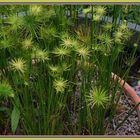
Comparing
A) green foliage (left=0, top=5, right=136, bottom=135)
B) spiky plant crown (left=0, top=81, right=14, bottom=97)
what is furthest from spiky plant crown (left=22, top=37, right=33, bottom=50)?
spiky plant crown (left=0, top=81, right=14, bottom=97)

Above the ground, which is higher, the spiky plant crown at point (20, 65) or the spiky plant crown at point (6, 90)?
the spiky plant crown at point (20, 65)

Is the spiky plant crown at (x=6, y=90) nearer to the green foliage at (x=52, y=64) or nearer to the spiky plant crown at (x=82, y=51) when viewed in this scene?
the green foliage at (x=52, y=64)

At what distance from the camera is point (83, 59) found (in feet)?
5.24

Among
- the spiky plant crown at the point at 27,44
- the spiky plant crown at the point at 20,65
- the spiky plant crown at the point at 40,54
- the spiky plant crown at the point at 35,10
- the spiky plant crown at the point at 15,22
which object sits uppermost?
the spiky plant crown at the point at 35,10

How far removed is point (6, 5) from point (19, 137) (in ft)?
1.58

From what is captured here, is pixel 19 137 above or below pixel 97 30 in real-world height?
below

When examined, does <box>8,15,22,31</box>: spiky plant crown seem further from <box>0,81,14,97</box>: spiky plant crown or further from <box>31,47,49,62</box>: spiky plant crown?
<box>0,81,14,97</box>: spiky plant crown

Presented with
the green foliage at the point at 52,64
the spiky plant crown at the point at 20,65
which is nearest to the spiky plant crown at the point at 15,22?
the green foliage at the point at 52,64

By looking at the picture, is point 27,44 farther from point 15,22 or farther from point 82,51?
point 82,51

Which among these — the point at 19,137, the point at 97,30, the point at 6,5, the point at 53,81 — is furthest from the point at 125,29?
the point at 19,137

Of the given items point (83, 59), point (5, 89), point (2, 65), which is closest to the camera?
point (5, 89)

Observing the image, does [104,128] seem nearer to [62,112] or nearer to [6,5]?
[62,112]

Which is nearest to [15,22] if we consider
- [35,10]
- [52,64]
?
[35,10]

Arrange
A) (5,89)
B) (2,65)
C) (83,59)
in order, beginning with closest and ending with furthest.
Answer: (5,89)
(83,59)
(2,65)
